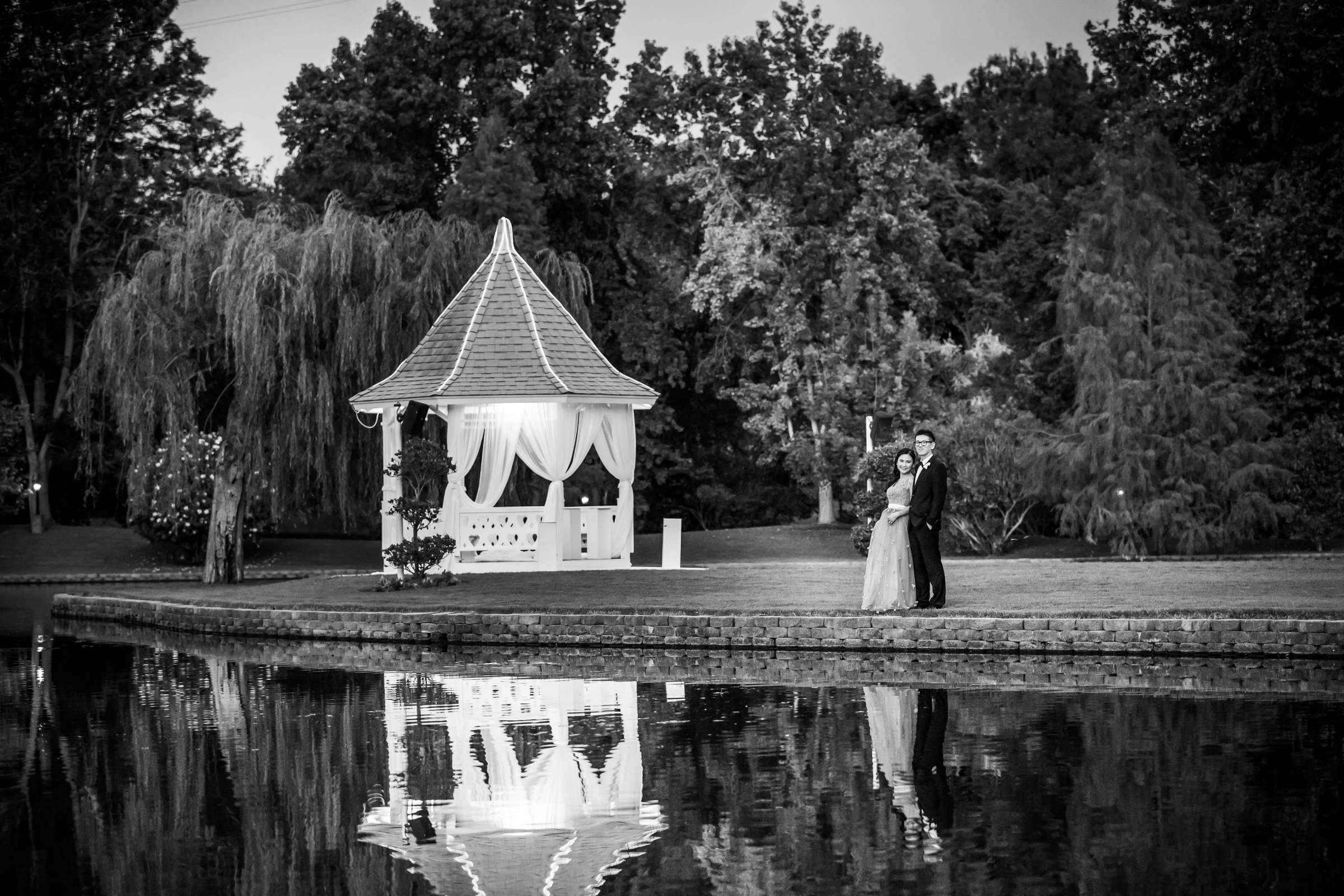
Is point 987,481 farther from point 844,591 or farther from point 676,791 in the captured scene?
point 676,791

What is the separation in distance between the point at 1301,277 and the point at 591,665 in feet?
77.3

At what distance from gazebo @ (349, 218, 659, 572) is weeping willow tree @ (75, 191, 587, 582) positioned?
1130 mm

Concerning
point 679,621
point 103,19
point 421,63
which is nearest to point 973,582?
point 679,621

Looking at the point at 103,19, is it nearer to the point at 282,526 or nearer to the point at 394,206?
the point at 394,206

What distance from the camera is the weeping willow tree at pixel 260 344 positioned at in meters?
28.3

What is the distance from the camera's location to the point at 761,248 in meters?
43.1

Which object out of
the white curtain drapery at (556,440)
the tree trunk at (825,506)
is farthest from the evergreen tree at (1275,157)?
the white curtain drapery at (556,440)

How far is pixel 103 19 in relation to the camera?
44.5 meters

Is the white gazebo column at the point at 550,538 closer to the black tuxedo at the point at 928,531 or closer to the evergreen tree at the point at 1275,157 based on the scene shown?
the black tuxedo at the point at 928,531

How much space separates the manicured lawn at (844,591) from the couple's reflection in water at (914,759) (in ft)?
14.8

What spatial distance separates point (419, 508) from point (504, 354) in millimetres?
4866

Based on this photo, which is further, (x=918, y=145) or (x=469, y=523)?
(x=918, y=145)

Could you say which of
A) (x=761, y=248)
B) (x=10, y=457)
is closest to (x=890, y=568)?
(x=761, y=248)

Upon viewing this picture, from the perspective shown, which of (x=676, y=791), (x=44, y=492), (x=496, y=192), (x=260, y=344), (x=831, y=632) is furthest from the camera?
(x=44, y=492)
